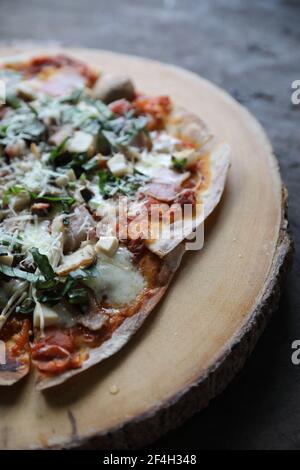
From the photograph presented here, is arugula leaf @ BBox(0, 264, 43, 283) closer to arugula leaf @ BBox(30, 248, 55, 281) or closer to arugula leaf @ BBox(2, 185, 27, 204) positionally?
arugula leaf @ BBox(30, 248, 55, 281)

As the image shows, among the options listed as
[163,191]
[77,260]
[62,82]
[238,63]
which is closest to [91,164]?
[163,191]

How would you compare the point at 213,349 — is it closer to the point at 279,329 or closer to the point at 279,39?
the point at 279,329

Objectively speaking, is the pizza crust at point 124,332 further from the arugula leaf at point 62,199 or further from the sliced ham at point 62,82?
the sliced ham at point 62,82

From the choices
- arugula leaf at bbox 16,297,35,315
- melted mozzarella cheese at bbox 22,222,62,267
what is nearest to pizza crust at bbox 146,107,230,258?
melted mozzarella cheese at bbox 22,222,62,267

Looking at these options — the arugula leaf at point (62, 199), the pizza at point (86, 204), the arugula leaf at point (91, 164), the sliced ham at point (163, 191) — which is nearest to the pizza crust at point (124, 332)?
the pizza at point (86, 204)

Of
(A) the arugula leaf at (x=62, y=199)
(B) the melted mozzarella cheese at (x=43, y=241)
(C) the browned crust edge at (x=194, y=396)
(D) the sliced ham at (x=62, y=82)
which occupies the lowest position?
(C) the browned crust edge at (x=194, y=396)

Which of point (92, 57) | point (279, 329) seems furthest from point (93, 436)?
point (92, 57)

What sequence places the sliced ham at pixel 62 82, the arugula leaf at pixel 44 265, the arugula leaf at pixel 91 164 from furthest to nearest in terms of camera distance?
the sliced ham at pixel 62 82 < the arugula leaf at pixel 91 164 < the arugula leaf at pixel 44 265

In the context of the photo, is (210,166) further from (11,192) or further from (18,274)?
(18,274)
